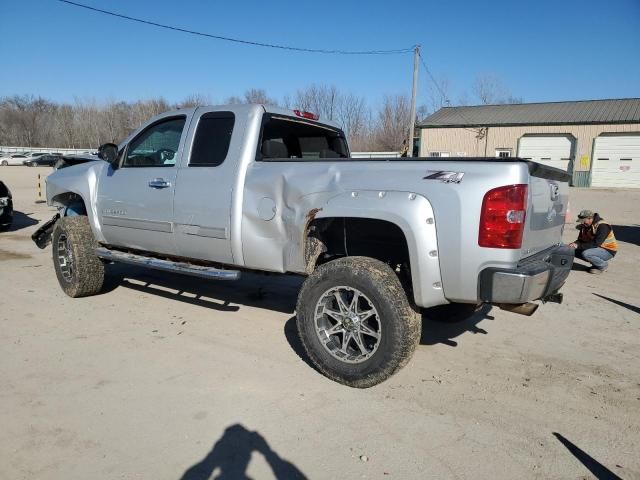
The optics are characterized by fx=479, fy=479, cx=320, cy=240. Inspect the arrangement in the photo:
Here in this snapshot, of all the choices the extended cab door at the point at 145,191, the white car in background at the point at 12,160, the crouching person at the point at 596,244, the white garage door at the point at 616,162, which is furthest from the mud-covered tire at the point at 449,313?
the white car in background at the point at 12,160

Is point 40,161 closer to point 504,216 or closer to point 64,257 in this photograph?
point 64,257

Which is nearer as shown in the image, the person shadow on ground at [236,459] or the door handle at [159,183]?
the person shadow on ground at [236,459]

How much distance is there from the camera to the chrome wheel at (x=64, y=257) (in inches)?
226

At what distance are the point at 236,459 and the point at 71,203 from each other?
15.3 ft

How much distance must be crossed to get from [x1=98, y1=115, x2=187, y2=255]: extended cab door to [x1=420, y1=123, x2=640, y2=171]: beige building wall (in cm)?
3632

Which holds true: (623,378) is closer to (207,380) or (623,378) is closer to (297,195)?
(297,195)

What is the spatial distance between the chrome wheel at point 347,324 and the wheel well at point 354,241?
41cm

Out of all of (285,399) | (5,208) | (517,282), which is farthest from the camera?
(5,208)

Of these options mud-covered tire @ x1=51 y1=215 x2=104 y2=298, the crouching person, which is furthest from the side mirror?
the crouching person

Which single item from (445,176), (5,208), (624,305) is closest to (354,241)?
(445,176)

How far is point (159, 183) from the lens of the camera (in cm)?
471

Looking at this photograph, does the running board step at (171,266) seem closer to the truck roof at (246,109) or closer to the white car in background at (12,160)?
the truck roof at (246,109)

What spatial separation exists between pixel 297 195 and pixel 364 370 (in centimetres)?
142

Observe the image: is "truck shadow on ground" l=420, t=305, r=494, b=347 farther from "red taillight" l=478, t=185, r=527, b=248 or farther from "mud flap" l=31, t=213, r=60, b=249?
"mud flap" l=31, t=213, r=60, b=249
